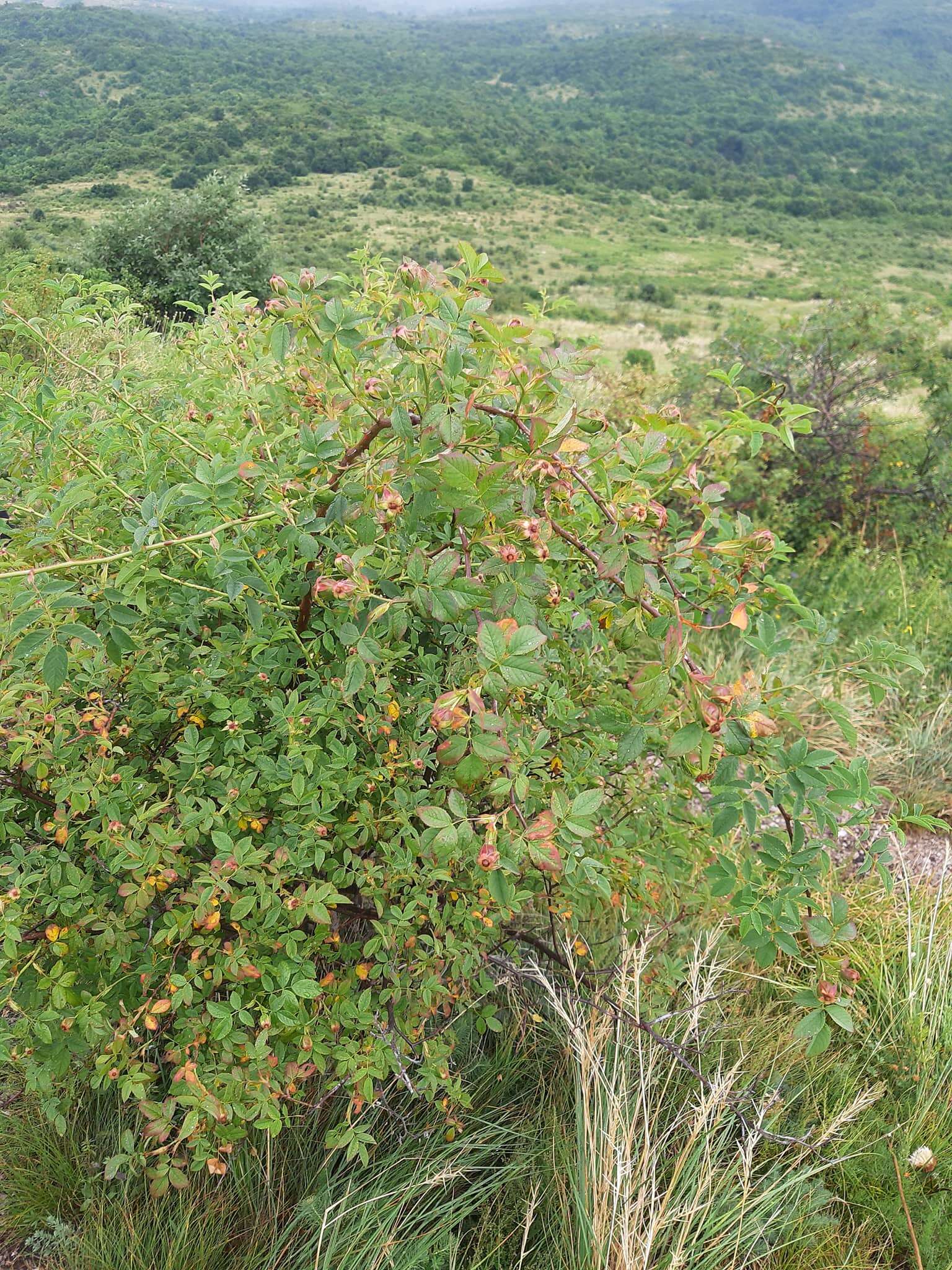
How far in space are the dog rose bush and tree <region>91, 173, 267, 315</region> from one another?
1566 cm

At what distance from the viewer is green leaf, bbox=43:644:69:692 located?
108 centimetres

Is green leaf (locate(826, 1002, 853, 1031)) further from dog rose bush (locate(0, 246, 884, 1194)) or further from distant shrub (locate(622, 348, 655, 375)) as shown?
distant shrub (locate(622, 348, 655, 375))

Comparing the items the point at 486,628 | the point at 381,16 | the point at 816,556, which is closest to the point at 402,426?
the point at 486,628

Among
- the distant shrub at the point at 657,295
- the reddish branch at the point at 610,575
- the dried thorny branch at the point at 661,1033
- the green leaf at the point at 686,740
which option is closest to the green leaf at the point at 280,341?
the reddish branch at the point at 610,575

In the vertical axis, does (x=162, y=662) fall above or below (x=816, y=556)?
above

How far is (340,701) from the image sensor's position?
1.56 metres

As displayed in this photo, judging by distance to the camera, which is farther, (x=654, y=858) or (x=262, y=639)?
(x=654, y=858)

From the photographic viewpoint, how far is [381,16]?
7047 inches

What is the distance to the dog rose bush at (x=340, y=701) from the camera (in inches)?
47.1

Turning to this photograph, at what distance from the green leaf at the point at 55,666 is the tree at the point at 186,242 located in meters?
16.2

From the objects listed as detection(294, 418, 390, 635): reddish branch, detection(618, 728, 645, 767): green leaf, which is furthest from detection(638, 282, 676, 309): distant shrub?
detection(618, 728, 645, 767): green leaf

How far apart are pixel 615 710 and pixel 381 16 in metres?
228

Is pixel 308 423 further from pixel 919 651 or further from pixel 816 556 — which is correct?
pixel 816 556

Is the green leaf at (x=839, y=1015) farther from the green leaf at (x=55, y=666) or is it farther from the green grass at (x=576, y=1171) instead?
the green leaf at (x=55, y=666)
